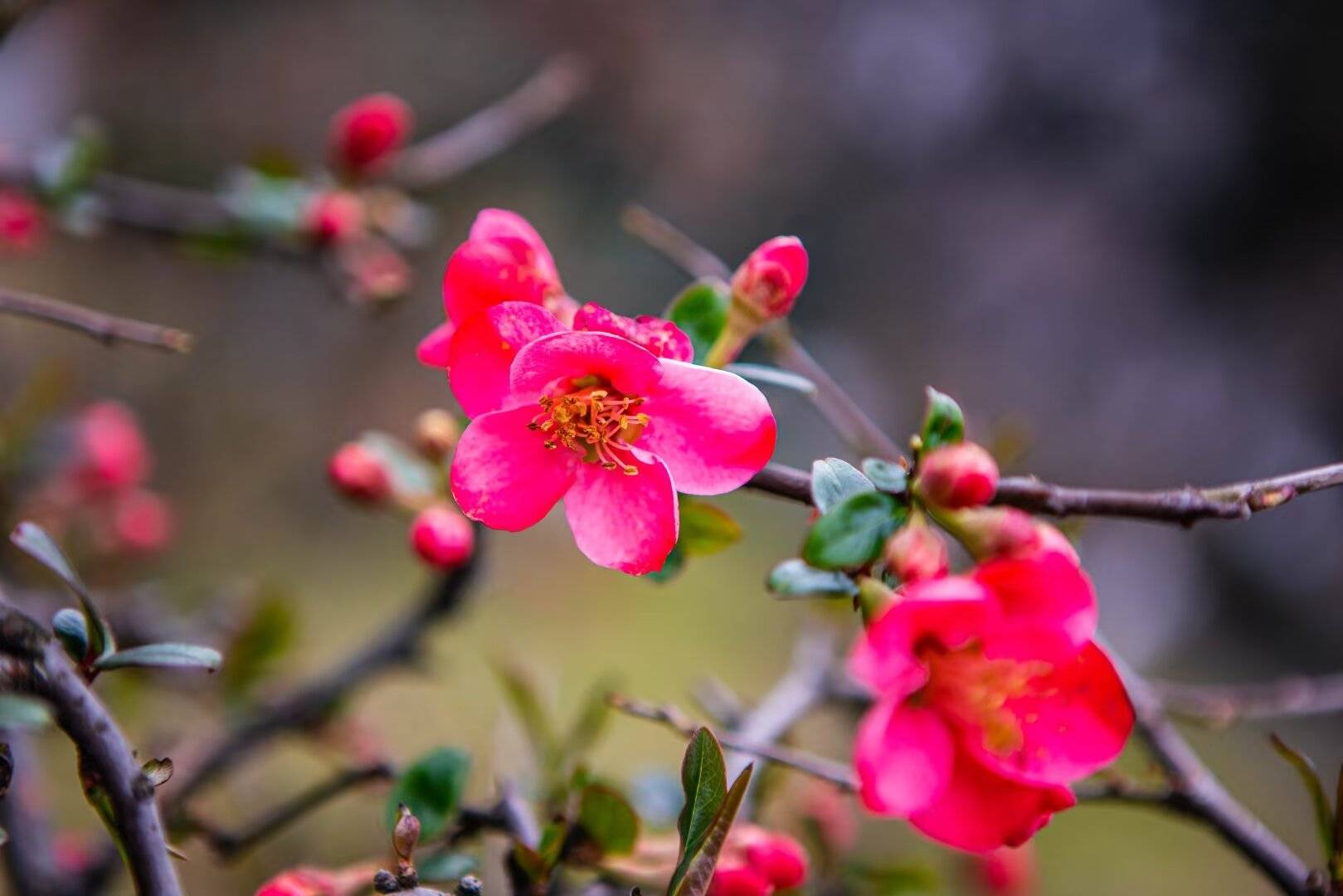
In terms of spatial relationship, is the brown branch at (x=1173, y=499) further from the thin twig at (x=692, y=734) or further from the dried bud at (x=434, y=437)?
the dried bud at (x=434, y=437)

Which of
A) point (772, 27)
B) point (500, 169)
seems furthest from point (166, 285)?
point (772, 27)

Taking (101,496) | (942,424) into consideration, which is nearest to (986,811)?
(942,424)

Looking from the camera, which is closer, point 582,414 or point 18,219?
point 582,414

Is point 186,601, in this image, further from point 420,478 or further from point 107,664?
point 107,664

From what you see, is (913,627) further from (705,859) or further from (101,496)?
(101,496)

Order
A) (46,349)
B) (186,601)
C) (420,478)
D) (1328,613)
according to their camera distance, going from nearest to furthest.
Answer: (420,478) → (186,601) → (46,349) → (1328,613)

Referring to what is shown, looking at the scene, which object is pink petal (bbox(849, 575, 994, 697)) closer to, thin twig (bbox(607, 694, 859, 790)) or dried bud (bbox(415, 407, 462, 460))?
thin twig (bbox(607, 694, 859, 790))
